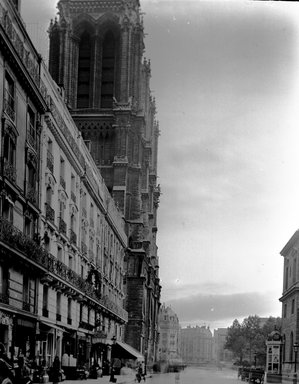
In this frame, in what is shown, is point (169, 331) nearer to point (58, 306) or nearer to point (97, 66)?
point (97, 66)

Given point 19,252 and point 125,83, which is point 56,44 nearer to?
point 125,83

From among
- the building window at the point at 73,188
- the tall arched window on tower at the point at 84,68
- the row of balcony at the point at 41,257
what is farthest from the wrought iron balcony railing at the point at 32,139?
the tall arched window on tower at the point at 84,68

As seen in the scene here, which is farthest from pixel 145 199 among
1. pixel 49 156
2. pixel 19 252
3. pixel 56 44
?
pixel 19 252

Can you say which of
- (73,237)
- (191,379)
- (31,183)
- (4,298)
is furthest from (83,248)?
(4,298)

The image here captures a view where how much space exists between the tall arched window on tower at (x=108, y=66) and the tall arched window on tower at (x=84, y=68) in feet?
5.64

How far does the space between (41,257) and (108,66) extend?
189 feet

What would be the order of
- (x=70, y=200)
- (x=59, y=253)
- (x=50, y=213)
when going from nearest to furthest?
(x=50, y=213)
(x=59, y=253)
(x=70, y=200)

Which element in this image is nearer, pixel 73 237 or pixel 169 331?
pixel 73 237

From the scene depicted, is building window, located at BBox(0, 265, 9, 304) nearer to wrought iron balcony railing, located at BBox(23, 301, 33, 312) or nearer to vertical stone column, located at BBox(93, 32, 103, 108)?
wrought iron balcony railing, located at BBox(23, 301, 33, 312)

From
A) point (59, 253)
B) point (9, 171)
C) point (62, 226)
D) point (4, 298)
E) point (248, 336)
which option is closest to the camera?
point (4, 298)

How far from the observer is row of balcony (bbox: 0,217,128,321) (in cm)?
2641

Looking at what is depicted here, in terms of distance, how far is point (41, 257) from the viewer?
3139cm

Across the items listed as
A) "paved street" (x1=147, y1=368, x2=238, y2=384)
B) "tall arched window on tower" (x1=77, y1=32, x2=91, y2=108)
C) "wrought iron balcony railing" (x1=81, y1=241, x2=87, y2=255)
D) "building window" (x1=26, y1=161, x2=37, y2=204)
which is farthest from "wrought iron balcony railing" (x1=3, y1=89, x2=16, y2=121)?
"tall arched window on tower" (x1=77, y1=32, x2=91, y2=108)

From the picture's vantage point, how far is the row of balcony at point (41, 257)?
26406 millimetres
